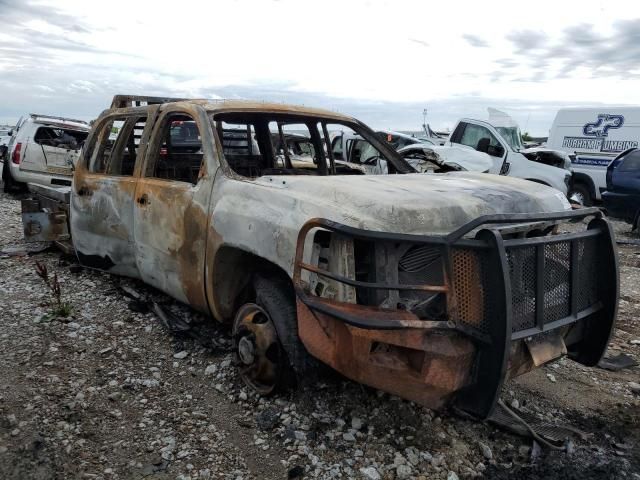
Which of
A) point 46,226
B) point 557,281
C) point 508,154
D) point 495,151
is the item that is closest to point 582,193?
point 508,154

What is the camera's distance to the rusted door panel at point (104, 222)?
430 centimetres

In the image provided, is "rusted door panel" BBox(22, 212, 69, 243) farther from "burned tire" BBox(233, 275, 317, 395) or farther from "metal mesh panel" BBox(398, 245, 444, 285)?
"metal mesh panel" BBox(398, 245, 444, 285)

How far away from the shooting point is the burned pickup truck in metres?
2.39

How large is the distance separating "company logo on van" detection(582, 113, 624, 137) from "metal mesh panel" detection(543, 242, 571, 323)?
1139 cm

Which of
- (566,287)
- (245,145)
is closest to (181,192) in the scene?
(245,145)

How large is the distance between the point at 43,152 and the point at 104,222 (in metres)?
7.53

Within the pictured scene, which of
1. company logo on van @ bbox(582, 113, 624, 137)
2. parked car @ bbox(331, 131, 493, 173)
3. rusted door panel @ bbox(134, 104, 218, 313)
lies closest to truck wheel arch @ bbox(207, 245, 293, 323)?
rusted door panel @ bbox(134, 104, 218, 313)

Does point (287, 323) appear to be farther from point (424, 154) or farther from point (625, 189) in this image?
point (625, 189)

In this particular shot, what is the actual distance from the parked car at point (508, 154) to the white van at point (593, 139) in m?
1.14

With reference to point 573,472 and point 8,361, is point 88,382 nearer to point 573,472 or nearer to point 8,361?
point 8,361

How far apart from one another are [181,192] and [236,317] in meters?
0.91

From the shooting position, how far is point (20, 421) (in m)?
2.92

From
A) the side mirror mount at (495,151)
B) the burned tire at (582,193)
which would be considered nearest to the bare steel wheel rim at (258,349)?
the side mirror mount at (495,151)

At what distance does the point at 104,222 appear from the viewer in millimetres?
4570
